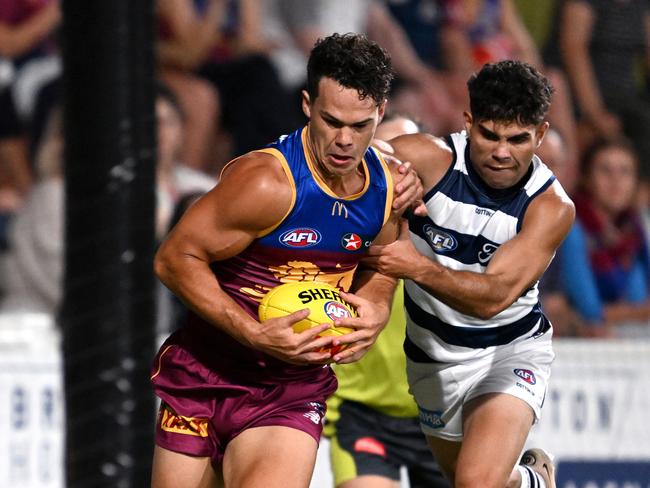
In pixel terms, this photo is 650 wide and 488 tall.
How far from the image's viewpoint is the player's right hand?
414 centimetres

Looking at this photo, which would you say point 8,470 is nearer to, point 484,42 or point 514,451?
point 514,451

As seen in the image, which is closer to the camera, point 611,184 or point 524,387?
point 524,387

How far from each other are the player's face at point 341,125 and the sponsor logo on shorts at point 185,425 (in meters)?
1.04

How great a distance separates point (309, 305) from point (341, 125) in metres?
0.62

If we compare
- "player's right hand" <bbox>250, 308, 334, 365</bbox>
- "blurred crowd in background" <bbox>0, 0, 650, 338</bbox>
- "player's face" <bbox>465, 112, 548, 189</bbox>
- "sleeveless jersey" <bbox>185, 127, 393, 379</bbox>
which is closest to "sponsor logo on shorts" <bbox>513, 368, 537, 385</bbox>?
"player's face" <bbox>465, 112, 548, 189</bbox>

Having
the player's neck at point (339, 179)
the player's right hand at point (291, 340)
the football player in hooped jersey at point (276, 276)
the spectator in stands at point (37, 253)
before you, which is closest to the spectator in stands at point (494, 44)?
the spectator in stands at point (37, 253)

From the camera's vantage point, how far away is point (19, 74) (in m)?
7.74

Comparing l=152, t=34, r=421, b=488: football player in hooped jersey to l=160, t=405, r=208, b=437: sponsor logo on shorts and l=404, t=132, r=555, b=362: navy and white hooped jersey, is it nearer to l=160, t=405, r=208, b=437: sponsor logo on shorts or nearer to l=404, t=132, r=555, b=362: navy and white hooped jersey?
l=160, t=405, r=208, b=437: sponsor logo on shorts

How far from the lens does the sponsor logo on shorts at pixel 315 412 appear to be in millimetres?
4531

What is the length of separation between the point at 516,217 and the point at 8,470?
10.5 ft

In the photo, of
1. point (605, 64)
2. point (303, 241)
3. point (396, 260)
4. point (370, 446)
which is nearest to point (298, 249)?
point (303, 241)

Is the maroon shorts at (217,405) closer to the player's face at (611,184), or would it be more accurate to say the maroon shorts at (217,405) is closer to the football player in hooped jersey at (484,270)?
the football player in hooped jersey at (484,270)

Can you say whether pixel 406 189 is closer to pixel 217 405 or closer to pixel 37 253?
pixel 217 405

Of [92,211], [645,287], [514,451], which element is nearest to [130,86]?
[92,211]
